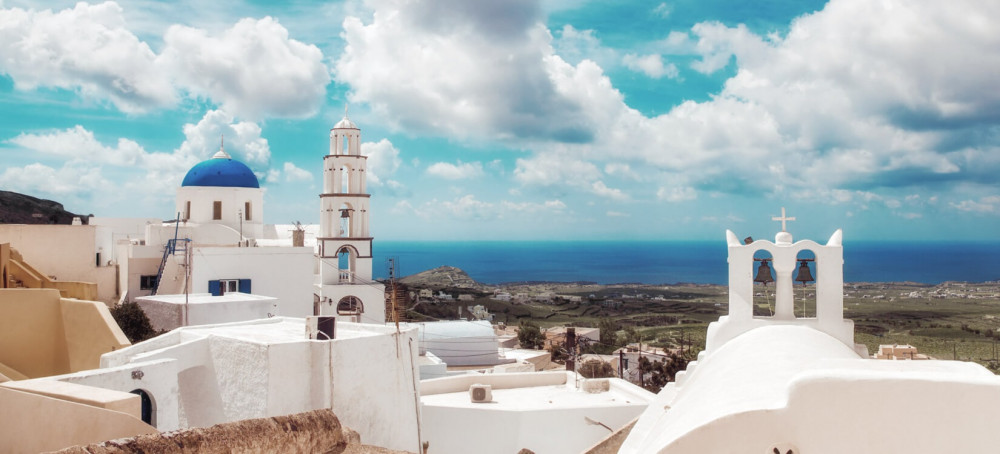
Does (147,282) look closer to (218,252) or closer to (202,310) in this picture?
(218,252)

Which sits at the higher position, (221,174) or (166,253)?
(221,174)

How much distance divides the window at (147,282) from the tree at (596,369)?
40.3 ft

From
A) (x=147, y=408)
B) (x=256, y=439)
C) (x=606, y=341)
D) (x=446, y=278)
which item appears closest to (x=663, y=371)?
(x=606, y=341)

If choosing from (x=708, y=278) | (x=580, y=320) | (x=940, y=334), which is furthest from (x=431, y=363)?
(x=708, y=278)

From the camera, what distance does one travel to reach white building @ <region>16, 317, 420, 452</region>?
10.2 metres

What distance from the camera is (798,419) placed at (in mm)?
3998

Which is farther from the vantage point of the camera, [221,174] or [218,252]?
[221,174]

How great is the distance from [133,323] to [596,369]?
1311cm

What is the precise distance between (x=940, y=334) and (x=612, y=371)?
2731 centimetres

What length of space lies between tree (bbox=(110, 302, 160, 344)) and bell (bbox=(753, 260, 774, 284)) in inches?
470

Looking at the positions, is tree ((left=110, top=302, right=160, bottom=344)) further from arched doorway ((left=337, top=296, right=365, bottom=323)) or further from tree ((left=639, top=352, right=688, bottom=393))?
tree ((left=639, top=352, right=688, bottom=393))

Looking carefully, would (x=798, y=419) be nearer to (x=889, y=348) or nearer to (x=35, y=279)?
(x=35, y=279)

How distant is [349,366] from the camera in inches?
436

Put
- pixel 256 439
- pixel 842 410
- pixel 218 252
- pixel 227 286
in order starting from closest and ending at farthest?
1. pixel 842 410
2. pixel 256 439
3. pixel 218 252
4. pixel 227 286
